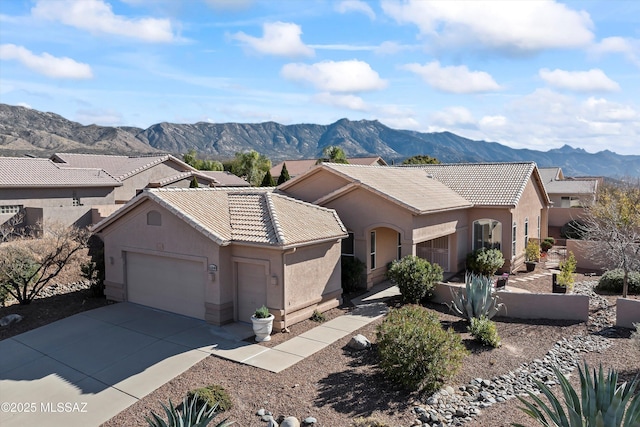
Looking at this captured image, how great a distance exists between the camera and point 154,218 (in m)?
16.7

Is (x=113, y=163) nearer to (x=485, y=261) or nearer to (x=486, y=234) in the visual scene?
(x=486, y=234)

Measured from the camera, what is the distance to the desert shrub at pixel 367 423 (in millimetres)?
8945

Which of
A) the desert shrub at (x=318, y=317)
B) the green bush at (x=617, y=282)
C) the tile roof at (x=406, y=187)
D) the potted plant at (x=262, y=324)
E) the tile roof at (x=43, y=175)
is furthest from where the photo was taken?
the tile roof at (x=43, y=175)

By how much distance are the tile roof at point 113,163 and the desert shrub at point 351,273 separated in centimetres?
2662

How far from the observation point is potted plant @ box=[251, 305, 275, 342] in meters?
13.6

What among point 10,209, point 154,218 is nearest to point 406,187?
point 154,218

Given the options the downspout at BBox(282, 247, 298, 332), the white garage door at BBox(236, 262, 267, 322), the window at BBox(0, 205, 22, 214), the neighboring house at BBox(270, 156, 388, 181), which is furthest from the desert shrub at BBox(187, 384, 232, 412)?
the neighboring house at BBox(270, 156, 388, 181)

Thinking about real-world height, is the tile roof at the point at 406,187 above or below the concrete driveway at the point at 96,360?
above

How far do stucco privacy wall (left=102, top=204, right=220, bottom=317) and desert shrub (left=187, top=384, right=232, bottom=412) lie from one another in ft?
16.2

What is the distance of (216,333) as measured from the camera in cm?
1438

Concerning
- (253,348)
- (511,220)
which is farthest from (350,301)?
(511,220)

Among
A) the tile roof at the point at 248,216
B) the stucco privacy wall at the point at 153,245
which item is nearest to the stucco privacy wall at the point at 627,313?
the tile roof at the point at 248,216

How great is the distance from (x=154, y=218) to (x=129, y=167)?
91.9 ft

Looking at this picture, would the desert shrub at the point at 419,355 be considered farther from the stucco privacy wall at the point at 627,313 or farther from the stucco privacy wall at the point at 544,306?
the stucco privacy wall at the point at 627,313
